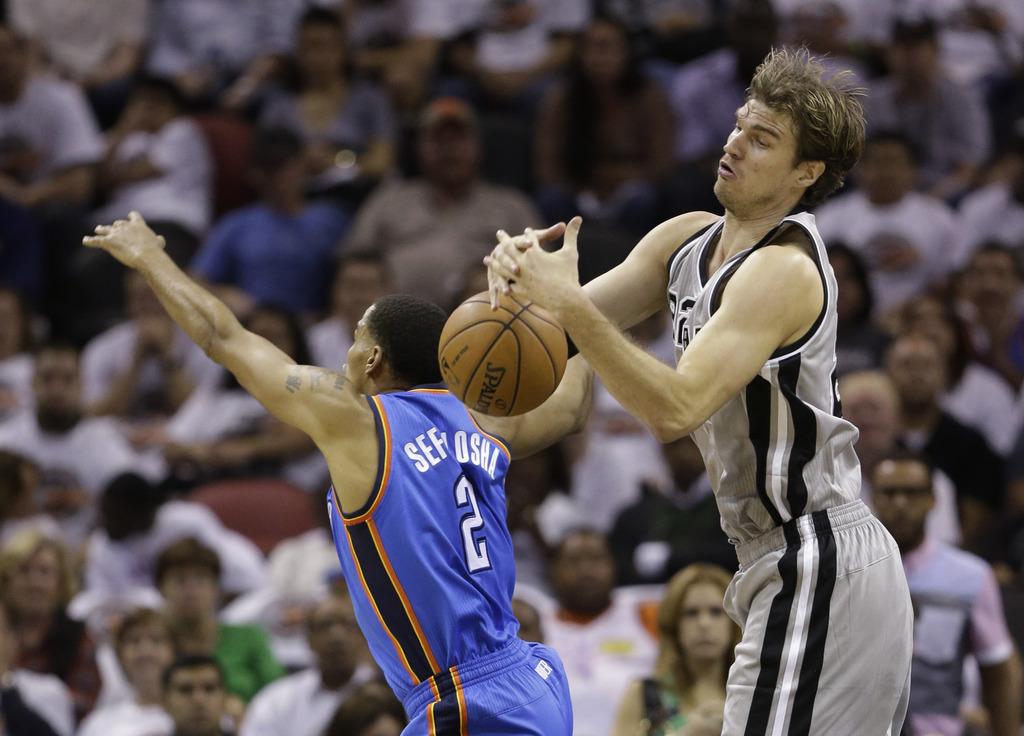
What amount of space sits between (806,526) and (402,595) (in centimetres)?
121

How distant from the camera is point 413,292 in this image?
1114 centimetres

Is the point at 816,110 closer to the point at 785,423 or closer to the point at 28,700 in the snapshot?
the point at 785,423

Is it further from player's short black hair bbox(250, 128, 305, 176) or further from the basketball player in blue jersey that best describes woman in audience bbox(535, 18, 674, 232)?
the basketball player in blue jersey

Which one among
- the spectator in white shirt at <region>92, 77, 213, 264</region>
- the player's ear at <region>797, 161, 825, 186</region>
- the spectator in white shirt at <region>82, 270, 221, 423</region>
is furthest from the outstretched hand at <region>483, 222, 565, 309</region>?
the spectator in white shirt at <region>92, 77, 213, 264</region>

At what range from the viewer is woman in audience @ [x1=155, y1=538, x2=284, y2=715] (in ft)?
28.7

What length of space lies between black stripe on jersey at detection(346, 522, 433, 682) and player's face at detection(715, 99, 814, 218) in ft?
4.73

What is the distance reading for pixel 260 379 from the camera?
482 cm

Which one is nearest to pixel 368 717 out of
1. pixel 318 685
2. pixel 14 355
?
pixel 318 685

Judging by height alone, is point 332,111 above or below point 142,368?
above

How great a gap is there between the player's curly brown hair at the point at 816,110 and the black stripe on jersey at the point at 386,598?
1.66 m

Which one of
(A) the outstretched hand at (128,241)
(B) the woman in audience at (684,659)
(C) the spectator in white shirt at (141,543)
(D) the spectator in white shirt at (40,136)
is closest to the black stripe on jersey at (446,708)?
(A) the outstretched hand at (128,241)

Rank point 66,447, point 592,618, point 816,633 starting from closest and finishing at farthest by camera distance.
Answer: point 816,633
point 592,618
point 66,447

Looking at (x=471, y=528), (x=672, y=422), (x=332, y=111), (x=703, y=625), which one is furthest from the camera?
(x=332, y=111)

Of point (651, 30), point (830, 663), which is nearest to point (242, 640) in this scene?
point (830, 663)
